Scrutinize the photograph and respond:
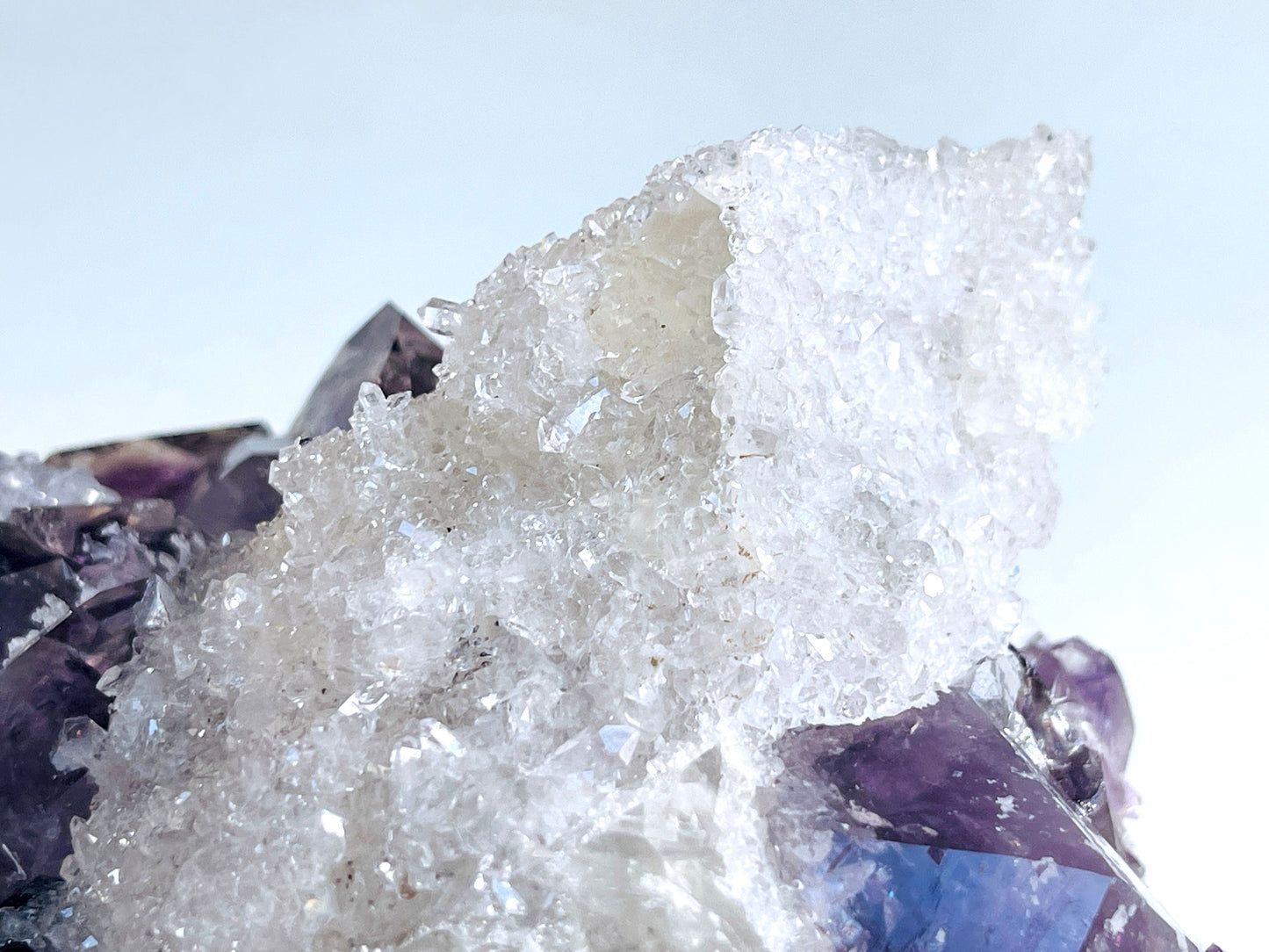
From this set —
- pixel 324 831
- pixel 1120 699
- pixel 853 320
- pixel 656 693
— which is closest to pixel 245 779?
pixel 324 831

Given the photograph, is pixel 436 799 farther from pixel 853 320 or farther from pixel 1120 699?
pixel 1120 699

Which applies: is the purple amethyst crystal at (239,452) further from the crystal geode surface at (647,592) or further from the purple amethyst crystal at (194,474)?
the crystal geode surface at (647,592)

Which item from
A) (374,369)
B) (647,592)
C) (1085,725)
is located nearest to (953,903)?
(647,592)

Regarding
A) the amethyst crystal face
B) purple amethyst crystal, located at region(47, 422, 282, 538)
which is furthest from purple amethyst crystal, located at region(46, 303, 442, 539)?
the amethyst crystal face

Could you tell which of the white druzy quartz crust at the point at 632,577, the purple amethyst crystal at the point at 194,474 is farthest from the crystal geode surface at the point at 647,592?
the purple amethyst crystal at the point at 194,474

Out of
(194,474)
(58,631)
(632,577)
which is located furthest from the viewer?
(194,474)

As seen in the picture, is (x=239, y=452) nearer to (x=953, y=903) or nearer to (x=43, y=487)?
(x=43, y=487)

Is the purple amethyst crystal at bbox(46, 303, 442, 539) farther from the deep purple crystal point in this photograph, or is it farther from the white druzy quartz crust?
the white druzy quartz crust
